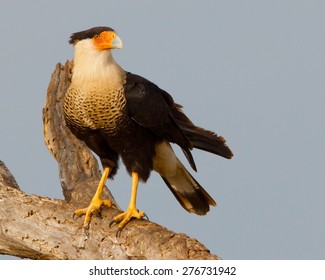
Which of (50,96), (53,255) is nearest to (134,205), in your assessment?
(53,255)

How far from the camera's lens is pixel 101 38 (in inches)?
285

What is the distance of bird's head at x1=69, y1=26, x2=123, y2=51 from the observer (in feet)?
23.5

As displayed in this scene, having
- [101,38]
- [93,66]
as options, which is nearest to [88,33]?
[101,38]

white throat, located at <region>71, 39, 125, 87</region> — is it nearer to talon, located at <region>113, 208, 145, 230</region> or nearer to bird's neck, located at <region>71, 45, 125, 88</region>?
bird's neck, located at <region>71, 45, 125, 88</region>

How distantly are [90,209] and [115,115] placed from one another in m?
0.80

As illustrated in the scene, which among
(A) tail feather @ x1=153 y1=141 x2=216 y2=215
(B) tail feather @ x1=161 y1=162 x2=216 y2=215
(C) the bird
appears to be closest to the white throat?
(C) the bird

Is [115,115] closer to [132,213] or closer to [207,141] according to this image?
[132,213]

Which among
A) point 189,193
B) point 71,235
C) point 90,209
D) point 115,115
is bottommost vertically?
point 71,235

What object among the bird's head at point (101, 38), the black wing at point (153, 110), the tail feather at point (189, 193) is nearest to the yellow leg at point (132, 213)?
the black wing at point (153, 110)

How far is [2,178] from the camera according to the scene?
7.93 meters
